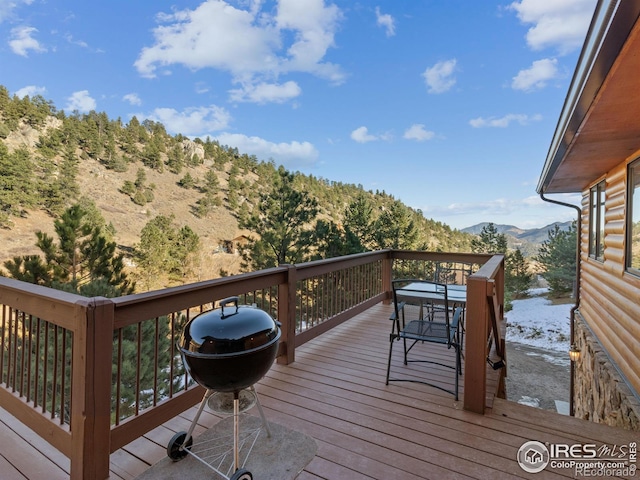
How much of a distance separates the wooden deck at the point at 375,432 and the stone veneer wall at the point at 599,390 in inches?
40.3

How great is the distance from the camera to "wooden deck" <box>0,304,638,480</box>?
6.23 feet

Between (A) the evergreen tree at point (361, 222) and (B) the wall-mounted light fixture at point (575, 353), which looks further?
(A) the evergreen tree at point (361, 222)

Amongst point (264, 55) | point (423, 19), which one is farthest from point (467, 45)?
point (264, 55)

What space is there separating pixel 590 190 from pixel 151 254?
14.7 metres

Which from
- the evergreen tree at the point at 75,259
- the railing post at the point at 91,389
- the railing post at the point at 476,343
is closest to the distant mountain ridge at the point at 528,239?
the evergreen tree at the point at 75,259

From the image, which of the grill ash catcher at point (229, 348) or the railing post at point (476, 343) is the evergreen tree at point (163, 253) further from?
the railing post at point (476, 343)

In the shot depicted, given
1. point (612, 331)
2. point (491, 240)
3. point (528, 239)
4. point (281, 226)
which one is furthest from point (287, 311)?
point (528, 239)

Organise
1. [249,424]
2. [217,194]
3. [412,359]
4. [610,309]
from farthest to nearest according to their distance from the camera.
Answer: [217,194] < [610,309] < [412,359] < [249,424]

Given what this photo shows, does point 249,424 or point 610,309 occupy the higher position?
point 610,309

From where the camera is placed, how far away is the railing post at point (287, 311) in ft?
10.9

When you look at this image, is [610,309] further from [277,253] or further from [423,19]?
[277,253]

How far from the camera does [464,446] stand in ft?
6.96

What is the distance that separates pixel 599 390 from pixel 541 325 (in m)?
12.6

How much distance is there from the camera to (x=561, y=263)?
64.0 feet
